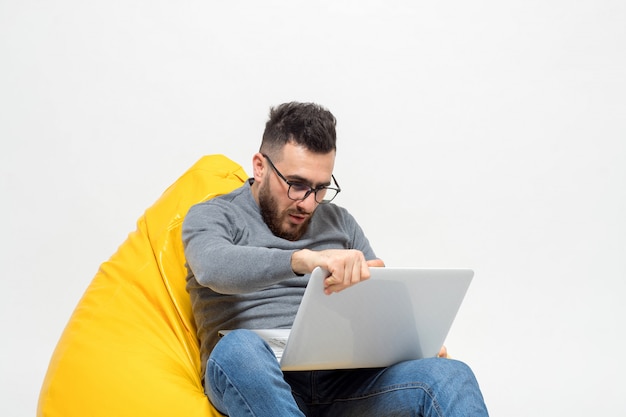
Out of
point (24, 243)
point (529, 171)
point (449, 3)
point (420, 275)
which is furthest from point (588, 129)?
point (24, 243)

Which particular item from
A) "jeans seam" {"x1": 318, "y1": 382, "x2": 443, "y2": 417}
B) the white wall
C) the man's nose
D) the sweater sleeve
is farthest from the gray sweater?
the white wall

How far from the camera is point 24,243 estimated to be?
10.6 feet

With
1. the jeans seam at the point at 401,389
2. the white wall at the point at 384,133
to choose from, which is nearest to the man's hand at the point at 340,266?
the jeans seam at the point at 401,389

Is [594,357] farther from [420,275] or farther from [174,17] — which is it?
[174,17]

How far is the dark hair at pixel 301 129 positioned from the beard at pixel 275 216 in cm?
11

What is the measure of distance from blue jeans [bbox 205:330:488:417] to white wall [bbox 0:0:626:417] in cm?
128

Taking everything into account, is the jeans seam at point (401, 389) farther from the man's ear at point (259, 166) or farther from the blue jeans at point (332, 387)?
the man's ear at point (259, 166)

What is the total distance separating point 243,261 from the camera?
171 centimetres

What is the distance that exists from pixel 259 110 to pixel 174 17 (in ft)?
1.69

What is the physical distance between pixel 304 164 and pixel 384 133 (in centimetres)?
130

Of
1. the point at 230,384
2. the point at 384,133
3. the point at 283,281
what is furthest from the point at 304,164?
the point at 384,133

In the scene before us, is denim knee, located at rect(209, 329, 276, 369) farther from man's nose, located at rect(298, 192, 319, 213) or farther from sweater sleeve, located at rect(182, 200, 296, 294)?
man's nose, located at rect(298, 192, 319, 213)

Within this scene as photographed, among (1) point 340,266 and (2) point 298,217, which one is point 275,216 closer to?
(2) point 298,217

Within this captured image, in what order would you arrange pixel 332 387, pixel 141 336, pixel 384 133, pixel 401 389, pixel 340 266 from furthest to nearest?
1. pixel 384 133
2. pixel 141 336
3. pixel 332 387
4. pixel 401 389
5. pixel 340 266
